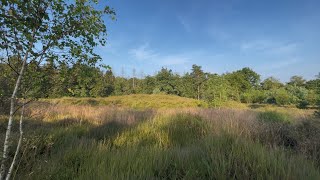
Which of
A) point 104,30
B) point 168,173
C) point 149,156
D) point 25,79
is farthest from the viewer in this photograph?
point 149,156

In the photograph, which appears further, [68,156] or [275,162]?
[68,156]

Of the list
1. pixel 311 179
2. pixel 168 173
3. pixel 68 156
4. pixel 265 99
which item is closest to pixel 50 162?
pixel 68 156

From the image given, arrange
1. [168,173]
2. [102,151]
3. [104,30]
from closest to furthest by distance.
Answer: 1. [104,30]
2. [168,173]
3. [102,151]

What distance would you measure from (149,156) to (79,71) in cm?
198

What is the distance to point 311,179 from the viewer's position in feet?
9.52

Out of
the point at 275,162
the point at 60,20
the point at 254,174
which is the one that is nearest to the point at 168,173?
the point at 254,174

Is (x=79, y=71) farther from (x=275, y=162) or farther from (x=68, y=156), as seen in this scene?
(x=275, y=162)

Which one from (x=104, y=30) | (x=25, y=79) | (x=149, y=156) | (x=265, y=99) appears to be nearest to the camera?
(x=25, y=79)

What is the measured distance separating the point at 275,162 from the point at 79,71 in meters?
3.06

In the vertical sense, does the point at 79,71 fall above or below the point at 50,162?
above

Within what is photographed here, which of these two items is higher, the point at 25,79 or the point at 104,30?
the point at 104,30

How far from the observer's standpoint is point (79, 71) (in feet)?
9.77

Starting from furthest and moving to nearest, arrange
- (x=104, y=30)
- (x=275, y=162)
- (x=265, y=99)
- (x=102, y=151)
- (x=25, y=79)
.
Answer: (x=265, y=99) → (x=102, y=151) → (x=275, y=162) → (x=104, y=30) → (x=25, y=79)

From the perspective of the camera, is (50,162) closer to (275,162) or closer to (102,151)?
(102,151)
